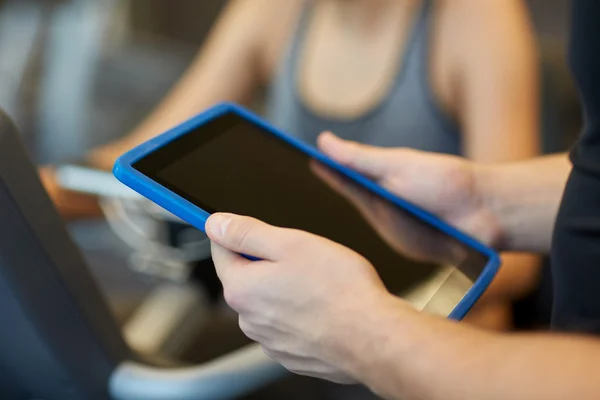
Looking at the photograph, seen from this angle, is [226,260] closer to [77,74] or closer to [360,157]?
[360,157]

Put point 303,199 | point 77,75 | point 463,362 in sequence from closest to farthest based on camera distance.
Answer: point 463,362, point 303,199, point 77,75

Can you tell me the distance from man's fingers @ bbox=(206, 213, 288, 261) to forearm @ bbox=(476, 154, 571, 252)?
1.00 ft

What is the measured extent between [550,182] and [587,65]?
0.19 metres

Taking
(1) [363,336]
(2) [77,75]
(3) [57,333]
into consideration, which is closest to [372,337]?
(1) [363,336]

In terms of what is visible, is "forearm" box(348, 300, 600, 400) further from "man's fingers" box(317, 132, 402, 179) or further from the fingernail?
"man's fingers" box(317, 132, 402, 179)

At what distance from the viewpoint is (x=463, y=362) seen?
0.36m

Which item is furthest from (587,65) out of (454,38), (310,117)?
(310,117)

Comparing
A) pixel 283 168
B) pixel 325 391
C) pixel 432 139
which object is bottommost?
pixel 325 391

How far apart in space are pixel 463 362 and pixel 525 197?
33 cm

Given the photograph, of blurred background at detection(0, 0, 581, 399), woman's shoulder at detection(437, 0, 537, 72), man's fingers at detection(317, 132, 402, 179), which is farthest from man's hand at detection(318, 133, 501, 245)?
blurred background at detection(0, 0, 581, 399)

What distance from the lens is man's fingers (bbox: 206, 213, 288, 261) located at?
1.45 feet

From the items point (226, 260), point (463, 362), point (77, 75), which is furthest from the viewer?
point (77, 75)

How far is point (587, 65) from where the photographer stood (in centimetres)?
48

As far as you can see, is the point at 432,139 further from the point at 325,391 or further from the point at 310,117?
the point at 325,391
